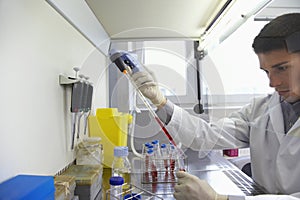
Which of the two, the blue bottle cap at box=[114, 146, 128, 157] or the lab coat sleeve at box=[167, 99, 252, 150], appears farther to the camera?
the lab coat sleeve at box=[167, 99, 252, 150]

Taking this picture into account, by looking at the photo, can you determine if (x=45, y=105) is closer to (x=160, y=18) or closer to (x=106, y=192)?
(x=106, y=192)

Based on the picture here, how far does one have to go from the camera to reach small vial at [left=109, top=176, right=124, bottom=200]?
0.91 metres

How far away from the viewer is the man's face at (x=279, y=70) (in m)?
0.87

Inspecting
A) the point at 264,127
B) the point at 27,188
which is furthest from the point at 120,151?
the point at 264,127

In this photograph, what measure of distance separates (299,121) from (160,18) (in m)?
0.90

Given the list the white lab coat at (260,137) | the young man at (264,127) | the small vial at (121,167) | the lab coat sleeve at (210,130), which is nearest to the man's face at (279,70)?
the young man at (264,127)

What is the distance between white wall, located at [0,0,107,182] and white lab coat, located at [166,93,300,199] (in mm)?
574

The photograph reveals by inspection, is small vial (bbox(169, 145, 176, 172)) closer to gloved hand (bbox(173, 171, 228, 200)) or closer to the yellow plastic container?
the yellow plastic container

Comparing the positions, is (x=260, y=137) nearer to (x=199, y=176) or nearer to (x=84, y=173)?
(x=199, y=176)

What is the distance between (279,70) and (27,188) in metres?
0.87

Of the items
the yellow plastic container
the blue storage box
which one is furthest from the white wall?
the yellow plastic container

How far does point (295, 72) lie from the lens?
871 millimetres

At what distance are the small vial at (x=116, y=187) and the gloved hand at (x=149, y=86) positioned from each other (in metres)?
0.42

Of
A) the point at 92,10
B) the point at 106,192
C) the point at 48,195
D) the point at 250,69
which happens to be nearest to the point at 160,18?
the point at 92,10
